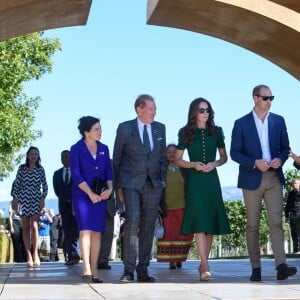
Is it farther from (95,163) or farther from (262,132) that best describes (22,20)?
(262,132)

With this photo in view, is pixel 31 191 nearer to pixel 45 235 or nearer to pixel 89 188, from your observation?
pixel 89 188

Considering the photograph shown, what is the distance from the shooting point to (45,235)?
21.0 m

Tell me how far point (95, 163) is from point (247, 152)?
5.67 feet

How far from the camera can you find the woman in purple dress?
8727mm

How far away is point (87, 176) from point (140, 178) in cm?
58

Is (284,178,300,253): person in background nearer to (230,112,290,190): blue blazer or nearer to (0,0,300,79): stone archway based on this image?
(0,0,300,79): stone archway

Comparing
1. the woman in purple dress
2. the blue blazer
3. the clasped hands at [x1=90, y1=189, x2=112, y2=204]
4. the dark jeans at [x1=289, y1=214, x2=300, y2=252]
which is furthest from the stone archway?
the dark jeans at [x1=289, y1=214, x2=300, y2=252]

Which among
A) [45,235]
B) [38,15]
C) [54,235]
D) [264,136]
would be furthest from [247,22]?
[54,235]

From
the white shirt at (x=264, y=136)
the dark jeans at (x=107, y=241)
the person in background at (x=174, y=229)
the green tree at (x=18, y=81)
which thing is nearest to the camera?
the white shirt at (x=264, y=136)

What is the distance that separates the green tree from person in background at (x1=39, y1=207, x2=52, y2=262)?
7.66 m

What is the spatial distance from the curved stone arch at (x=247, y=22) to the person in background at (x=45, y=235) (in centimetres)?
933

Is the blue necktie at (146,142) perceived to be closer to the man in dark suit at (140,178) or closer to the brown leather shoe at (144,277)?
the man in dark suit at (140,178)

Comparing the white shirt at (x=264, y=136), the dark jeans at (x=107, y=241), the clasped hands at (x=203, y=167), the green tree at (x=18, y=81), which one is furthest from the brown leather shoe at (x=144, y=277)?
the green tree at (x=18, y=81)

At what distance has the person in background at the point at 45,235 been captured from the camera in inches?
814
